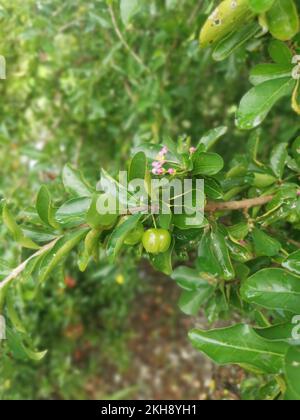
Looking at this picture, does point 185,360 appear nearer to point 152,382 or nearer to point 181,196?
point 152,382

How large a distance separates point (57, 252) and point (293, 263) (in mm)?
476

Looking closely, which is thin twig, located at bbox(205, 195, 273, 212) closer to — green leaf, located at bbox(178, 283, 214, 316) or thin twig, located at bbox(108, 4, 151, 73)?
green leaf, located at bbox(178, 283, 214, 316)

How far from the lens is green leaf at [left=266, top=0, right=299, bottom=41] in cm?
82

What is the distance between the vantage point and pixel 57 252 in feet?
3.01

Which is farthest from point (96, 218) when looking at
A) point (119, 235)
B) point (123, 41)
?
point (123, 41)

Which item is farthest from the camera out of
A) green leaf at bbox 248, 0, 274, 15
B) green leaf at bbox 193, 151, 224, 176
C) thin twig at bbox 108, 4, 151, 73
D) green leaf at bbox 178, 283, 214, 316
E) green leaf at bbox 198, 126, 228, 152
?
thin twig at bbox 108, 4, 151, 73

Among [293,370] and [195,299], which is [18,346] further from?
[293,370]

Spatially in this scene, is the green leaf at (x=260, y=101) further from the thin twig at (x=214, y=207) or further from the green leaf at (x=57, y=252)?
the green leaf at (x=57, y=252)

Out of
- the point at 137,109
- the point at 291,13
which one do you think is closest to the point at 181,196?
the point at 291,13

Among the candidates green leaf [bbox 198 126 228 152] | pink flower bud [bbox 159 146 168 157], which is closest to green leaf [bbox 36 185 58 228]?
pink flower bud [bbox 159 146 168 157]

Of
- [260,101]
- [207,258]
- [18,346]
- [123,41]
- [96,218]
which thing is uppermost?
[123,41]

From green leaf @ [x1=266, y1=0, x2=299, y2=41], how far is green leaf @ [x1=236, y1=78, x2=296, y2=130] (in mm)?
90

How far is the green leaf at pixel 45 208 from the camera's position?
0.92 m

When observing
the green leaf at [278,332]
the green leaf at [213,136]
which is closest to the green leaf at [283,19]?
the green leaf at [213,136]
